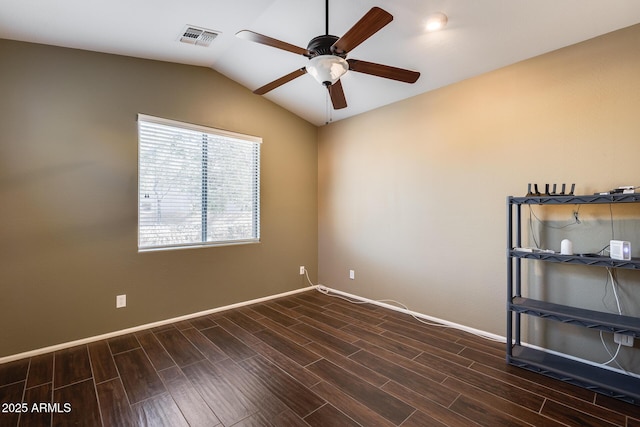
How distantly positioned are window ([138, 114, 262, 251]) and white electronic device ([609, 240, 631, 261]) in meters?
3.47

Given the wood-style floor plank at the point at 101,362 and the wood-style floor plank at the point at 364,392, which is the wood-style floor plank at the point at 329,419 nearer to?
the wood-style floor plank at the point at 364,392

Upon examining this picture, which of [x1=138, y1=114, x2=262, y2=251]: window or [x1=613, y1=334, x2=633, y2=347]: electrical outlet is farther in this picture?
[x1=138, y1=114, x2=262, y2=251]: window

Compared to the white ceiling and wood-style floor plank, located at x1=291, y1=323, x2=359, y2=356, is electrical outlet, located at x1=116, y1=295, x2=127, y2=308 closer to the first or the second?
wood-style floor plank, located at x1=291, y1=323, x2=359, y2=356

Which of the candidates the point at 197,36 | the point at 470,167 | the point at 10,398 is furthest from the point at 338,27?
the point at 10,398

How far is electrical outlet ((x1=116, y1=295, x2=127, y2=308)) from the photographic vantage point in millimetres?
2826

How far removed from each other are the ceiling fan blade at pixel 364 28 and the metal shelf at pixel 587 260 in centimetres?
198

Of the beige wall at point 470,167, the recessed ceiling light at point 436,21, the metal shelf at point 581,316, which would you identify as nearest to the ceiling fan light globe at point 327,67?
the recessed ceiling light at point 436,21

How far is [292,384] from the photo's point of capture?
206cm

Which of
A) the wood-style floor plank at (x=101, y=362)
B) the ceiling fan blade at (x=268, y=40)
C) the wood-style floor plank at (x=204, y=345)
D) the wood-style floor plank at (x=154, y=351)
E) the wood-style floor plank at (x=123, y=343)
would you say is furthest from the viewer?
the wood-style floor plank at (x=123, y=343)

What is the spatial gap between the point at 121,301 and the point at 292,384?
1.99m

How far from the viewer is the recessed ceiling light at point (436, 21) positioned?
2.20 meters

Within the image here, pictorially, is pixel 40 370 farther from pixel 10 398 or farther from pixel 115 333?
pixel 115 333

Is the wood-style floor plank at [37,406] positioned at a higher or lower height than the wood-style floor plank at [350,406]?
higher

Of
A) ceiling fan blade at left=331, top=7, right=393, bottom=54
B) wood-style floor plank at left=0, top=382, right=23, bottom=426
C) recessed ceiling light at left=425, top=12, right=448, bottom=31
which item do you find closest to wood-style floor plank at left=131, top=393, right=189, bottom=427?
wood-style floor plank at left=0, top=382, right=23, bottom=426
